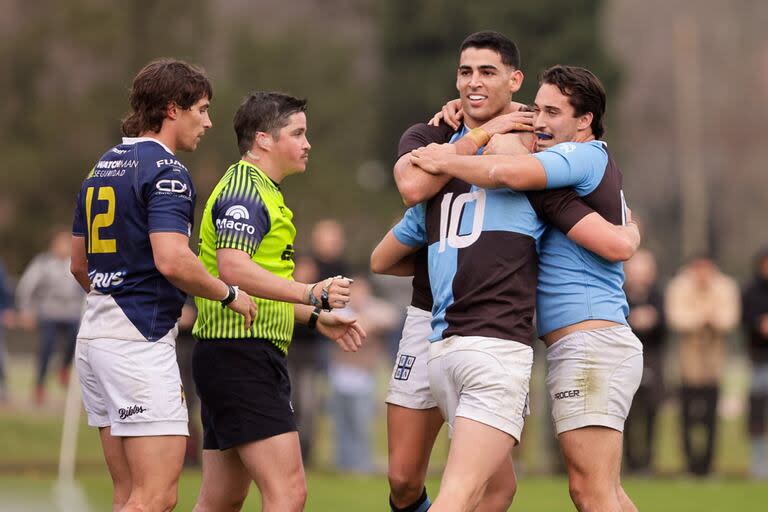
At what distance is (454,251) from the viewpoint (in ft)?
19.3

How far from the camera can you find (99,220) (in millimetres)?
6062

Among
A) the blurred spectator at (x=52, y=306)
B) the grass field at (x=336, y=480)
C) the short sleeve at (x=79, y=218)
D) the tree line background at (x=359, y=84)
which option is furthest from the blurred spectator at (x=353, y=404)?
the tree line background at (x=359, y=84)

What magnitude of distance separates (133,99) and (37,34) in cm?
3624

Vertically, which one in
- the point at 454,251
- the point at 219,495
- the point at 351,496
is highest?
the point at 454,251

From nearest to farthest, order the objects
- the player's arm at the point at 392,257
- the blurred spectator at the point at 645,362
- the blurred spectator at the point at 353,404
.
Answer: the player's arm at the point at 392,257 < the blurred spectator at the point at 645,362 < the blurred spectator at the point at 353,404

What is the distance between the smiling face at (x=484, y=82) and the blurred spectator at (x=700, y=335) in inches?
323

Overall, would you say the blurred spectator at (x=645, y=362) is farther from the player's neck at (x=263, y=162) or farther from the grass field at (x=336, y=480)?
the player's neck at (x=263, y=162)

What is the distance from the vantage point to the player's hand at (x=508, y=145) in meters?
6.03

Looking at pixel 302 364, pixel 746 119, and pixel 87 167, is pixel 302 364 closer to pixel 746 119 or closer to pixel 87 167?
pixel 87 167

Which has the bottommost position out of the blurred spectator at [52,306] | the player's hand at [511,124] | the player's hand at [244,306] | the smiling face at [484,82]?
the blurred spectator at [52,306]

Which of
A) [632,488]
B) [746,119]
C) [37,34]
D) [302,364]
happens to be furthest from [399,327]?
[746,119]

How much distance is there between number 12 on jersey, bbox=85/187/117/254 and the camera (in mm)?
6023

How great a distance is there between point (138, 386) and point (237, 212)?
2.88 feet

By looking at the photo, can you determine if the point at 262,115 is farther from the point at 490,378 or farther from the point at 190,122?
the point at 490,378
